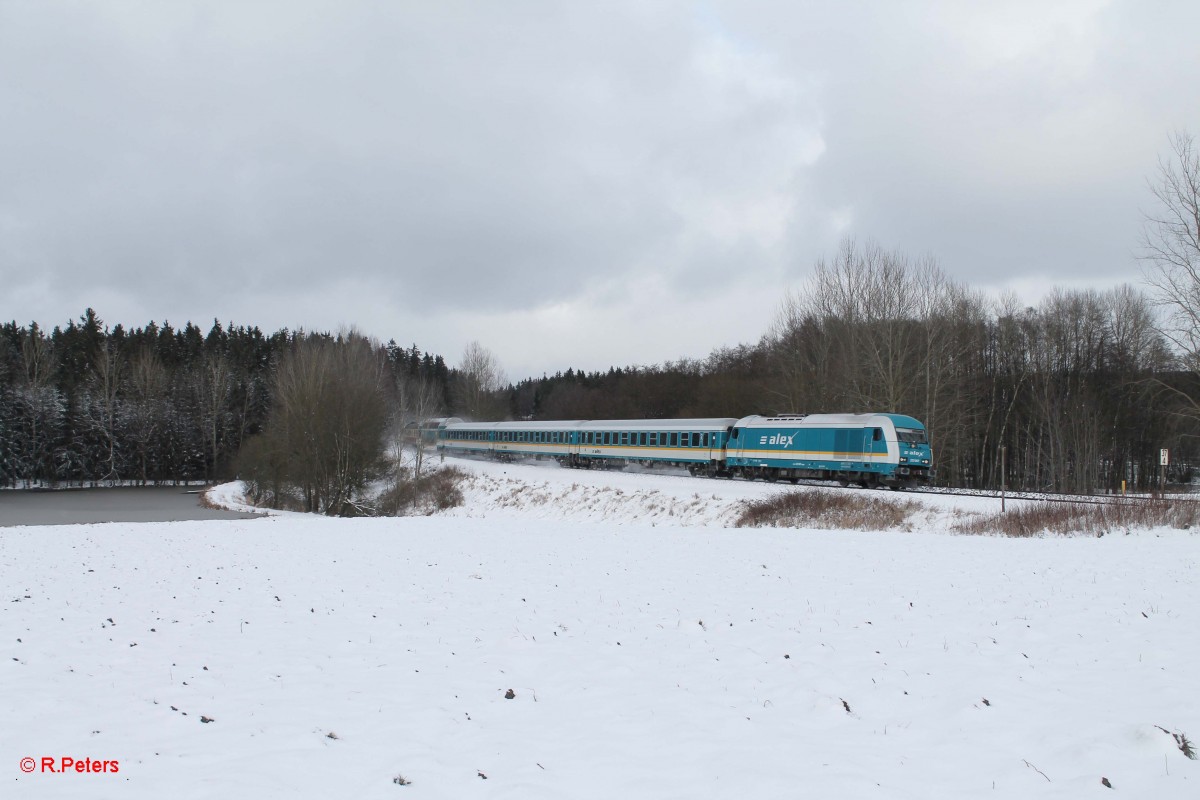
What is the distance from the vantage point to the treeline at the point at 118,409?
67.4 metres

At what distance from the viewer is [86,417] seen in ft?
229

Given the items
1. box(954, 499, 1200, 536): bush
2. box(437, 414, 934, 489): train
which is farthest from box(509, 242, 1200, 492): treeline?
box(954, 499, 1200, 536): bush

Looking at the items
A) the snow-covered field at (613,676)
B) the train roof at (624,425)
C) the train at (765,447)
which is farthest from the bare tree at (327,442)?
the snow-covered field at (613,676)

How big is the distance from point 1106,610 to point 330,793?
9280 millimetres

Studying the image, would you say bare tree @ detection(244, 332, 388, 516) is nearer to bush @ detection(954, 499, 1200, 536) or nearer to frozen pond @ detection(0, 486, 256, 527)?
frozen pond @ detection(0, 486, 256, 527)

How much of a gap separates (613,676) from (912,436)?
2575 centimetres

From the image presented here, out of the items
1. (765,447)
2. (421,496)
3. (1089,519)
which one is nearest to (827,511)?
(1089,519)

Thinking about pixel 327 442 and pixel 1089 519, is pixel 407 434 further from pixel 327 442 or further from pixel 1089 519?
pixel 1089 519

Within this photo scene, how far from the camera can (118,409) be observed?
72.1 meters

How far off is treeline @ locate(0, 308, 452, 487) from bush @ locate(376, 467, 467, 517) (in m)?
15.6

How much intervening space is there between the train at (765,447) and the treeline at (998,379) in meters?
7.27

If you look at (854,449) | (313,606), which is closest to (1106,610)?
(313,606)

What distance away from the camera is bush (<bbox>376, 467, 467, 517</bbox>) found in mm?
41562

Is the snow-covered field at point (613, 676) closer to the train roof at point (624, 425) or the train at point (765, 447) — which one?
the train at point (765, 447)
